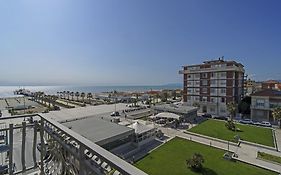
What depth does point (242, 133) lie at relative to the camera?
21875 mm

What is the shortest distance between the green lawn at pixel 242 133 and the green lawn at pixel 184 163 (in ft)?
15.5

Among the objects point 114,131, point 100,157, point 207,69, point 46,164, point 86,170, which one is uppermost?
point 207,69

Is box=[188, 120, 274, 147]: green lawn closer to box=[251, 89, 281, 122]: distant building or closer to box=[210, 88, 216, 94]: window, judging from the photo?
box=[251, 89, 281, 122]: distant building

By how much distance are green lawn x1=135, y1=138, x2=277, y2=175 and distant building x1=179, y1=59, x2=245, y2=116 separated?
18310 mm

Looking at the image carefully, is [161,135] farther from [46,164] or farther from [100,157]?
[100,157]

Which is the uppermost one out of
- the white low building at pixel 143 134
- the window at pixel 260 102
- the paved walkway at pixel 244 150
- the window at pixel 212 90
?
the window at pixel 212 90

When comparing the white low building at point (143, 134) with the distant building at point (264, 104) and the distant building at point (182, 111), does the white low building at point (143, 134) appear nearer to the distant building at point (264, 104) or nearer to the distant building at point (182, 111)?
the distant building at point (182, 111)

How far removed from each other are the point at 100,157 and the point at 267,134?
26.3 m

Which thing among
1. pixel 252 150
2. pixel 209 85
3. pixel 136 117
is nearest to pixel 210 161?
pixel 252 150

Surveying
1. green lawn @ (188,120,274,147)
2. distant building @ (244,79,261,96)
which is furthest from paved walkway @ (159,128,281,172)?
distant building @ (244,79,261,96)

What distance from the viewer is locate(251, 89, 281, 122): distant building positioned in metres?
28.1

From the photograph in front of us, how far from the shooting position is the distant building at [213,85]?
3212 centimetres

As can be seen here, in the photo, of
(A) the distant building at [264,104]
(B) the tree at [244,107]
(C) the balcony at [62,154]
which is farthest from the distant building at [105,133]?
(B) the tree at [244,107]

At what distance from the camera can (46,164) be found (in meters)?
3.83
